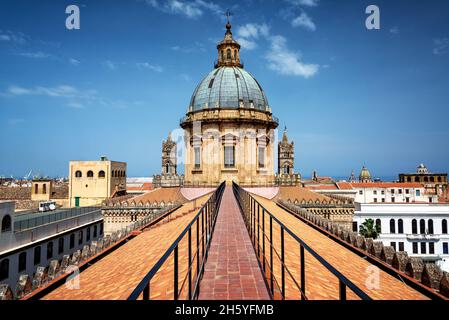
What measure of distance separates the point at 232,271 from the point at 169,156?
51.7m

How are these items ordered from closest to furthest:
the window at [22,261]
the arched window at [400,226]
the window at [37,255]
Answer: the window at [22,261], the window at [37,255], the arched window at [400,226]

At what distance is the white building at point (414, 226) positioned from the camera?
1754 inches

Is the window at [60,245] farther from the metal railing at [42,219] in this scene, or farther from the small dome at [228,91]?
the small dome at [228,91]

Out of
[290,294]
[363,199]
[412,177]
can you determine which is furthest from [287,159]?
[412,177]

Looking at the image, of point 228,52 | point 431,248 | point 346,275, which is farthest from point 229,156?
point 431,248

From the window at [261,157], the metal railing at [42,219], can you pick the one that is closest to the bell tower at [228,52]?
the window at [261,157]

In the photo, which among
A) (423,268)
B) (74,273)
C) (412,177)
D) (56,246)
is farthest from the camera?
(412,177)

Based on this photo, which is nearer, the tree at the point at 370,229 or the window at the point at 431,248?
the tree at the point at 370,229

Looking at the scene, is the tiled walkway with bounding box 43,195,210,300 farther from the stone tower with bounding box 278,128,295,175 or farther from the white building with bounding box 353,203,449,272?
the stone tower with bounding box 278,128,295,175

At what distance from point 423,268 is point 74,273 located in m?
11.7

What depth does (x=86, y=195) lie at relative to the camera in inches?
2229

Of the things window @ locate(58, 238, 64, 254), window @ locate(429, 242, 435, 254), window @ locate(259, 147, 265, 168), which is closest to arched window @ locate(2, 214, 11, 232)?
window @ locate(58, 238, 64, 254)

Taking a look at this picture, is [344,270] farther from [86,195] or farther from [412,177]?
[412,177]

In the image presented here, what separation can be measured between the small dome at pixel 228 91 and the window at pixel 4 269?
1047 inches
